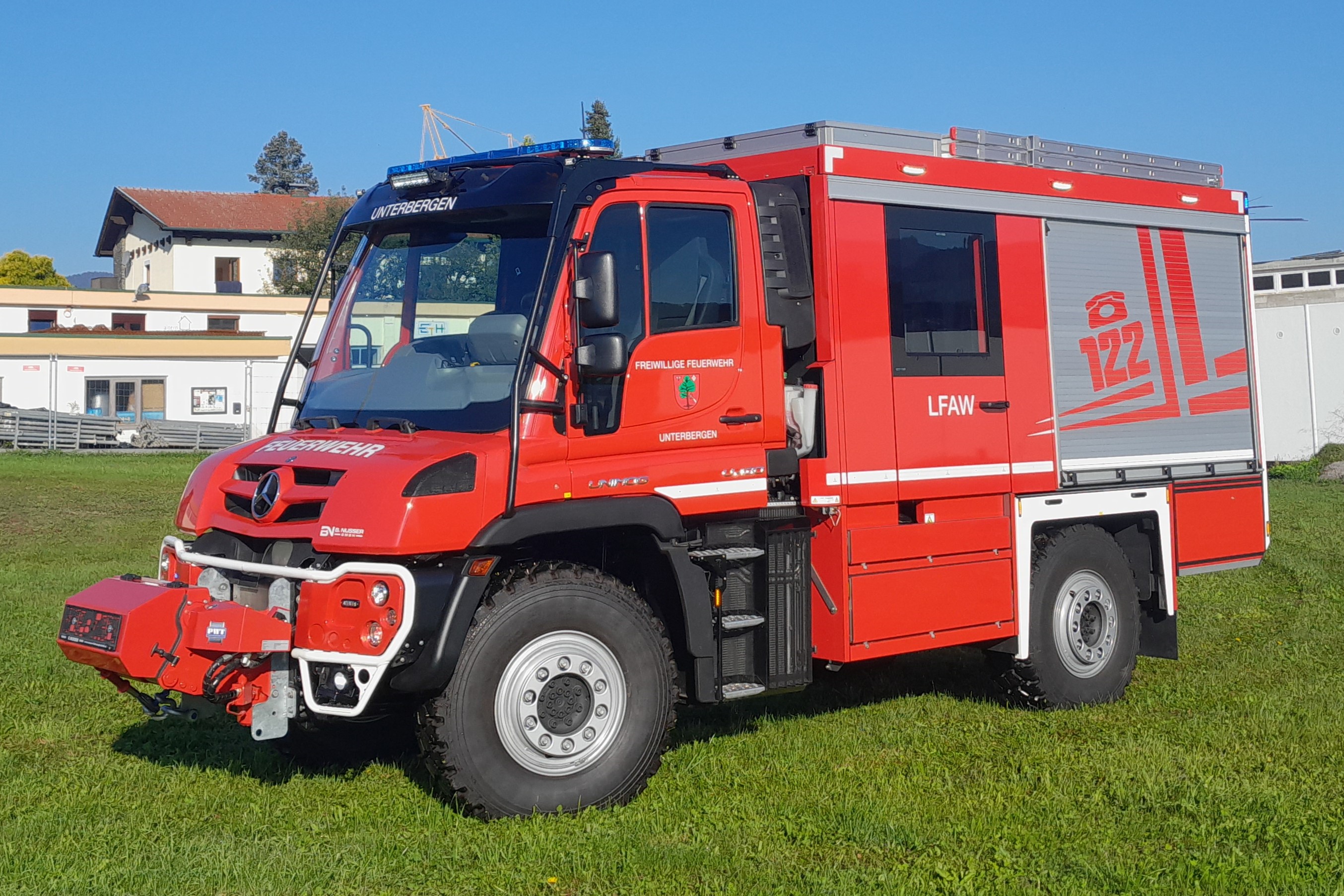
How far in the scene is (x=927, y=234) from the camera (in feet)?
26.1

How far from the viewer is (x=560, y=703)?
6219 millimetres

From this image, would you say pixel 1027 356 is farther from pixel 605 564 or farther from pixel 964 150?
pixel 605 564

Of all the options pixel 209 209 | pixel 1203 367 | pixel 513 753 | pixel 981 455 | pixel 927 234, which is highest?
pixel 209 209

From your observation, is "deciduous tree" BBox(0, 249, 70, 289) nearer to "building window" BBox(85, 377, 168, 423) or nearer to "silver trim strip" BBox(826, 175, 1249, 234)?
"building window" BBox(85, 377, 168, 423)

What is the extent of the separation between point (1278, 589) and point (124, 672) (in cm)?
1118

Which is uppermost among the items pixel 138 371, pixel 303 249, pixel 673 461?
pixel 303 249

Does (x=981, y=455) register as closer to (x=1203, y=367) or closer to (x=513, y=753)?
(x=1203, y=367)

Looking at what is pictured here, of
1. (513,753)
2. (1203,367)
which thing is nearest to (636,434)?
(513,753)

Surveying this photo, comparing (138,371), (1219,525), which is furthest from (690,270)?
(138,371)

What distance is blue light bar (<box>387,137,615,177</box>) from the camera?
661cm

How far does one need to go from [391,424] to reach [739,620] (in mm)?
2008

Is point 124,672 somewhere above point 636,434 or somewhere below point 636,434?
below

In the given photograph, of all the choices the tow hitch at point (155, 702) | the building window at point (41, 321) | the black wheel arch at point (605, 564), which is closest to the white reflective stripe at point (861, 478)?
the black wheel arch at point (605, 564)

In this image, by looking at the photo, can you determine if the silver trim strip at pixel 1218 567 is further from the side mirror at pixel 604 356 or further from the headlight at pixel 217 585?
the headlight at pixel 217 585
